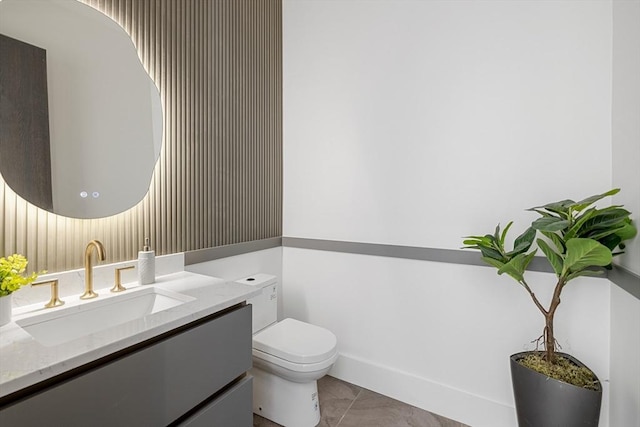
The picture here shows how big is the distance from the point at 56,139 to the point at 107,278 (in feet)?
2.00

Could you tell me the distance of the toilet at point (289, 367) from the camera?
1.61m

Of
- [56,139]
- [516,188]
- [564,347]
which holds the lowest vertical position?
[564,347]

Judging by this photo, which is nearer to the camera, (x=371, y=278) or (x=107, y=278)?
(x=107, y=278)

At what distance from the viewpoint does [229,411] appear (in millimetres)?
1204

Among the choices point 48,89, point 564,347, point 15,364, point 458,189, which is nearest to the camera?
point 15,364

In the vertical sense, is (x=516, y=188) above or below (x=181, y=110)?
below

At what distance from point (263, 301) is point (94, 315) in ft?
3.09

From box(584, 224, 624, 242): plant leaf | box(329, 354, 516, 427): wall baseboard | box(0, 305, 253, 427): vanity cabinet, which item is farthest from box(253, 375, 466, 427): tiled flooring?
box(584, 224, 624, 242): plant leaf

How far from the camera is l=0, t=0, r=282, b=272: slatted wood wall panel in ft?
4.30

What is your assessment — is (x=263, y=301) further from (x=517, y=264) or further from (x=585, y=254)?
(x=585, y=254)

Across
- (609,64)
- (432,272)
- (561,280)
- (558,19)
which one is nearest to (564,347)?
(561,280)

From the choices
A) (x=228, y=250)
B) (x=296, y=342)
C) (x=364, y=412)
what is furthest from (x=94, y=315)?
(x=364, y=412)

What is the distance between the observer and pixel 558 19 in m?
1.57

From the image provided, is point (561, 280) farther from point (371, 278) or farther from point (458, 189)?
point (371, 278)
